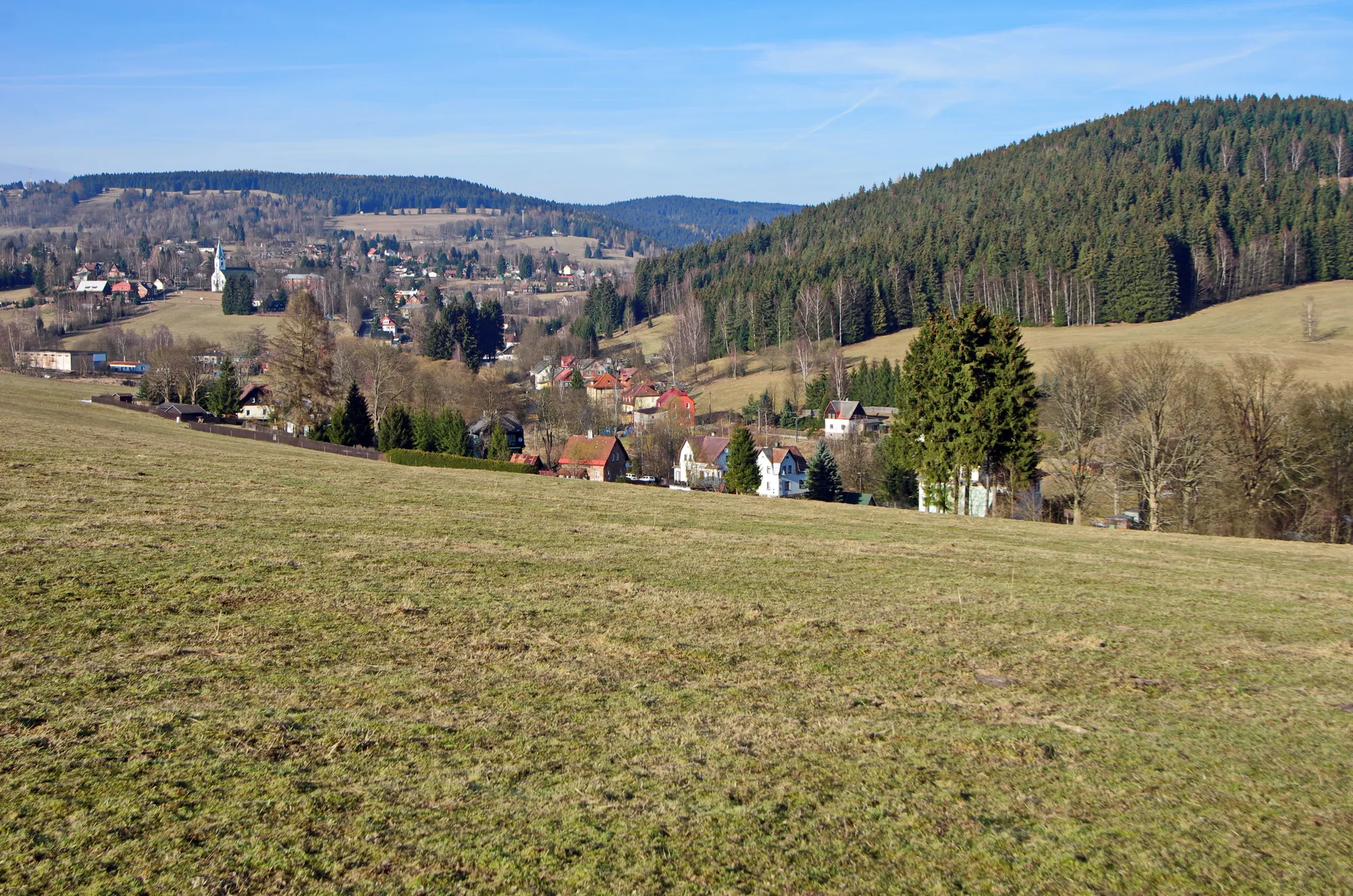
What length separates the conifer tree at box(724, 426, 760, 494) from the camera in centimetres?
5766

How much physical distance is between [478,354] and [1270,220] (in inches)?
4973

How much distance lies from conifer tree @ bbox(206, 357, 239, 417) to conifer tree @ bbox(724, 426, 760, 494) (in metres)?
47.1

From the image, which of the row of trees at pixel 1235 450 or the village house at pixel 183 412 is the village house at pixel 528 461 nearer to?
the village house at pixel 183 412

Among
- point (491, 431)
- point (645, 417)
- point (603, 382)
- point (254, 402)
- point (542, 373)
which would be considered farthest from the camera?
point (542, 373)

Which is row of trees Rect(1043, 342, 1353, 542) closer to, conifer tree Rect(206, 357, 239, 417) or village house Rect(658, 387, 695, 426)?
village house Rect(658, 387, 695, 426)

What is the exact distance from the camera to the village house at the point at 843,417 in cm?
9575

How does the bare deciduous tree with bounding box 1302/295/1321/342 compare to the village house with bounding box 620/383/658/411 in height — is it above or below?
above

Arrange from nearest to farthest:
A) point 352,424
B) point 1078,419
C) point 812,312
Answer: point 1078,419 → point 352,424 → point 812,312

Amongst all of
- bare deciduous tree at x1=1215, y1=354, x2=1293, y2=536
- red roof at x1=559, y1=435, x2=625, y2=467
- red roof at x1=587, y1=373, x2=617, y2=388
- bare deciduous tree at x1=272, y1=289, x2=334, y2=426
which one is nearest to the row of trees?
bare deciduous tree at x1=1215, y1=354, x2=1293, y2=536

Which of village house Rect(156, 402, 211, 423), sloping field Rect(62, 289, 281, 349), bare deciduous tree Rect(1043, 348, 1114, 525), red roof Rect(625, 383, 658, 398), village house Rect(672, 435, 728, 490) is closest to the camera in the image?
bare deciduous tree Rect(1043, 348, 1114, 525)

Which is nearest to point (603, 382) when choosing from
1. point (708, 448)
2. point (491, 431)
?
point (491, 431)

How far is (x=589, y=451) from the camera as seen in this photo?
6775 cm

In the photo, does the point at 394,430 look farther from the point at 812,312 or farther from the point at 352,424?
the point at 812,312

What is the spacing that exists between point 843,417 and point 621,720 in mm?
90609
